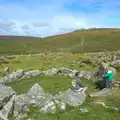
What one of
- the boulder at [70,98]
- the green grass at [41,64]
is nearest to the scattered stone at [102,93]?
the boulder at [70,98]

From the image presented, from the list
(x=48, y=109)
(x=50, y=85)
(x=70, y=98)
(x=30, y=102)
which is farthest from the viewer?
(x=50, y=85)

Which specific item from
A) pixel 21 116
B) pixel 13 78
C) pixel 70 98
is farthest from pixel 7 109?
pixel 13 78

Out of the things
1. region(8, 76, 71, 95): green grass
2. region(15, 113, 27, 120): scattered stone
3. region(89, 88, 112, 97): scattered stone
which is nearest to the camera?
region(15, 113, 27, 120): scattered stone

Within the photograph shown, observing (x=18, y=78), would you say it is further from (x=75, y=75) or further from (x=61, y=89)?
(x=61, y=89)

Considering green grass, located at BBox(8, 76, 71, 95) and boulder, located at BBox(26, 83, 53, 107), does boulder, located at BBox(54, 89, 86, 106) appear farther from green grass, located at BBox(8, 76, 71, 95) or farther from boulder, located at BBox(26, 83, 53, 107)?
green grass, located at BBox(8, 76, 71, 95)

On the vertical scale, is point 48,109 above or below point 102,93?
above

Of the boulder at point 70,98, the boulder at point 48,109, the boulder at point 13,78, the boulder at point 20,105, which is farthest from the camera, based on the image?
the boulder at point 13,78

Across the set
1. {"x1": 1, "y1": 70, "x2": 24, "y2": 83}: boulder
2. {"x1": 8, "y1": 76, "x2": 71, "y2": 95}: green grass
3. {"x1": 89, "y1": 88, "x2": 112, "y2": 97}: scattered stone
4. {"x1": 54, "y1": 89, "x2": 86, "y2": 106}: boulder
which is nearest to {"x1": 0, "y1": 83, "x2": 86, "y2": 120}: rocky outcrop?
{"x1": 54, "y1": 89, "x2": 86, "y2": 106}: boulder

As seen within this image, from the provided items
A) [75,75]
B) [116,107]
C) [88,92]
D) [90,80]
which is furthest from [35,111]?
[75,75]

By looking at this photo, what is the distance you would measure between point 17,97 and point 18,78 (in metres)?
20.0

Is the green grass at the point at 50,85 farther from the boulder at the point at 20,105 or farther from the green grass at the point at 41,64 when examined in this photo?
the green grass at the point at 41,64

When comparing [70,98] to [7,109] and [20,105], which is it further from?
[7,109]

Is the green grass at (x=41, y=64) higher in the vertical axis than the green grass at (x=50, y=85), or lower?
lower

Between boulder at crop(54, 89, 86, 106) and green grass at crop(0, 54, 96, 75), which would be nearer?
boulder at crop(54, 89, 86, 106)
